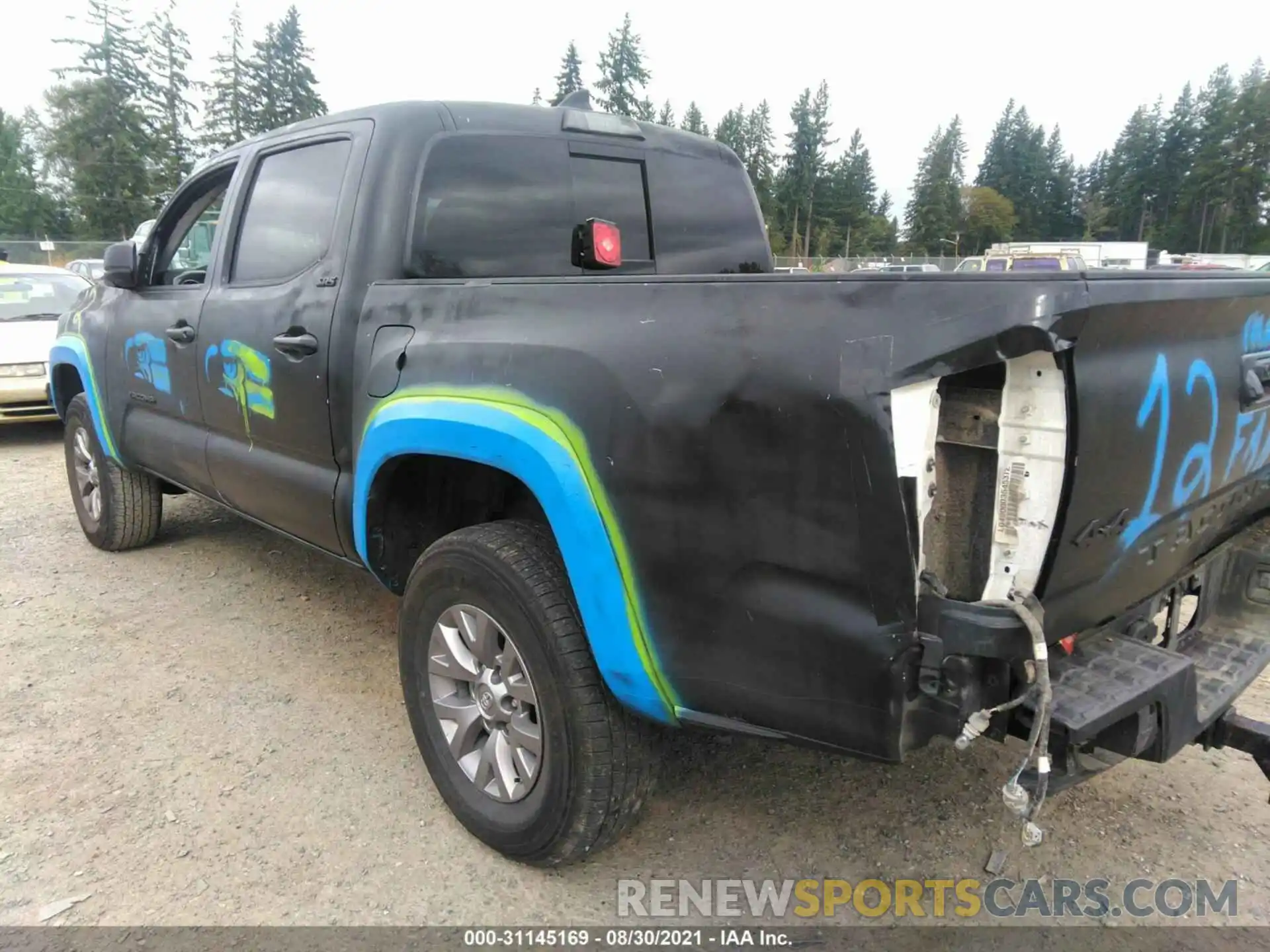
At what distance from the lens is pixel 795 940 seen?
7.66ft

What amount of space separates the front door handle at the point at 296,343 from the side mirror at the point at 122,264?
64.4 inches

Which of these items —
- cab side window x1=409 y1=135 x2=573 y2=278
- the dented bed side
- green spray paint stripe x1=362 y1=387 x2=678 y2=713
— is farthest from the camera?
cab side window x1=409 y1=135 x2=573 y2=278

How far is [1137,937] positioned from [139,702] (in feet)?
11.4

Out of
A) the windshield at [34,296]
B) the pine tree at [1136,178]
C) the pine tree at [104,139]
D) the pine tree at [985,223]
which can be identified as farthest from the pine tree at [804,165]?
the windshield at [34,296]

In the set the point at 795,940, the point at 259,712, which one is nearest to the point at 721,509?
the point at 795,940

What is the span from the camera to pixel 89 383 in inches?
192

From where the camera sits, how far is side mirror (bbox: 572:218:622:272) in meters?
3.26

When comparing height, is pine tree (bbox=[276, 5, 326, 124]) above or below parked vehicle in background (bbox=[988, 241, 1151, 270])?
above

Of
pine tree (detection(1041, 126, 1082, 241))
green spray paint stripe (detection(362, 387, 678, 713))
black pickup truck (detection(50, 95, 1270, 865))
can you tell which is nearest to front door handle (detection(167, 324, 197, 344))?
black pickup truck (detection(50, 95, 1270, 865))

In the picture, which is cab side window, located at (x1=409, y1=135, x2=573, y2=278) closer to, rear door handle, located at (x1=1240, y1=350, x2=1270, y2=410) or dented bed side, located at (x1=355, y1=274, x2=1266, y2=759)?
dented bed side, located at (x1=355, y1=274, x2=1266, y2=759)

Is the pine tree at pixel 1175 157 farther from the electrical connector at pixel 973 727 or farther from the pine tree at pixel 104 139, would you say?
the electrical connector at pixel 973 727

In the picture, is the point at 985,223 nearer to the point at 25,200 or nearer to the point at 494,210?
the point at 25,200
